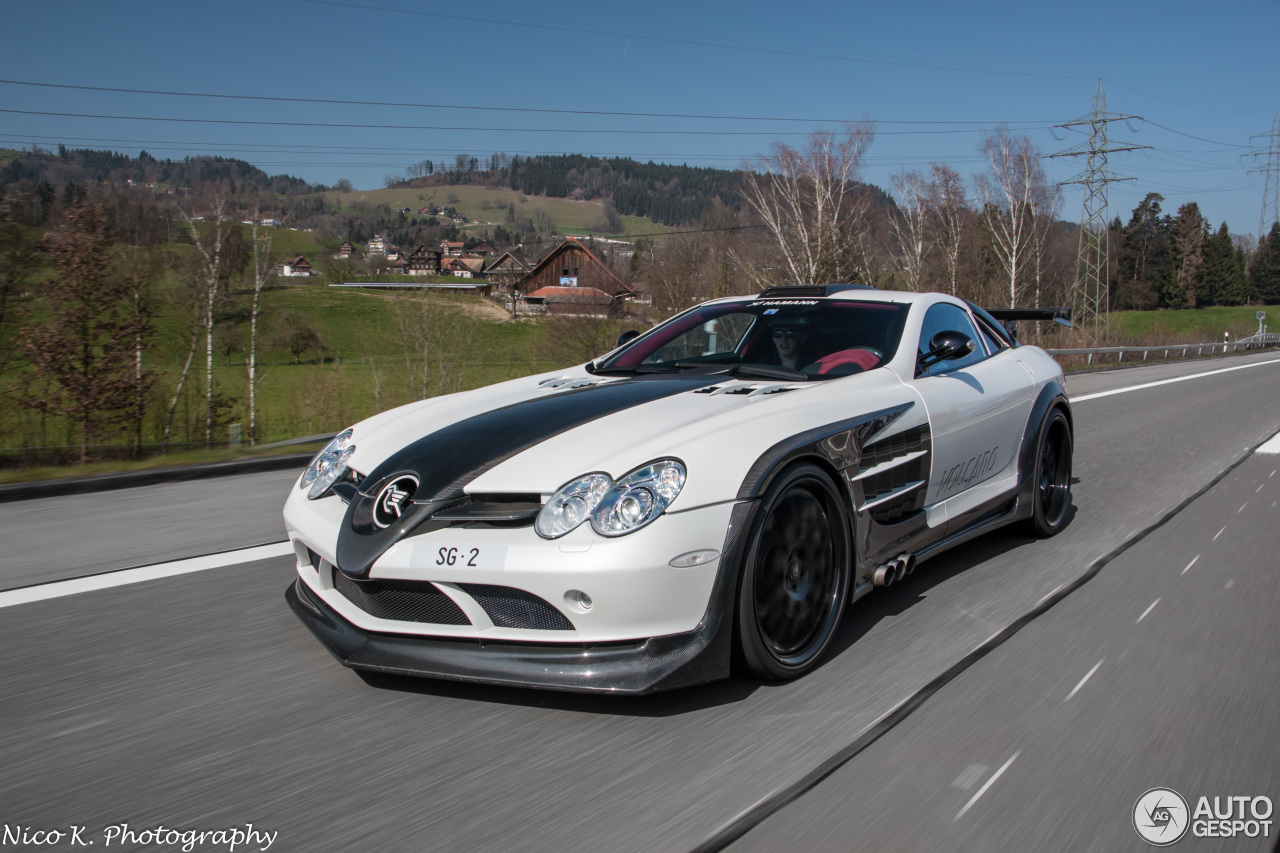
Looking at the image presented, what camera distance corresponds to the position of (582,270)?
7300 centimetres

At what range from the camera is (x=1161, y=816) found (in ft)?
7.72

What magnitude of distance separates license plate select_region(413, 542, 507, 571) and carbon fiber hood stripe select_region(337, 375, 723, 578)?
0.12m

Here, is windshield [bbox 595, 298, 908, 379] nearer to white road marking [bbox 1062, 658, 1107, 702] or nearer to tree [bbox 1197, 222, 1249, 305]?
white road marking [bbox 1062, 658, 1107, 702]

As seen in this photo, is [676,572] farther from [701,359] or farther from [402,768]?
[701,359]

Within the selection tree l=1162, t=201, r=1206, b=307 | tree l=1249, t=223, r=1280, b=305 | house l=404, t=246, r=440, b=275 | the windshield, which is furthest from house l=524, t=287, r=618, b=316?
tree l=1249, t=223, r=1280, b=305

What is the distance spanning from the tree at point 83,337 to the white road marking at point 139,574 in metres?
7.50

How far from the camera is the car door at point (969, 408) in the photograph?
4.17m

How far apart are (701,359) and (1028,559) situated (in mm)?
2036

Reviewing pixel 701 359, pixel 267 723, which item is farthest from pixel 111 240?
pixel 267 723

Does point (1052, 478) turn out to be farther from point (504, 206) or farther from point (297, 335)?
point (504, 206)

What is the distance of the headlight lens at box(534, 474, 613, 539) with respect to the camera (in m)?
2.83

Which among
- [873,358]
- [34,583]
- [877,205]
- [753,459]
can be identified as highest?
[877,205]

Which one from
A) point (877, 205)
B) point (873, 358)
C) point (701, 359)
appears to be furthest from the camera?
point (877, 205)

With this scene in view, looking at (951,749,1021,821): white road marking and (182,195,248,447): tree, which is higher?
(182,195,248,447): tree
